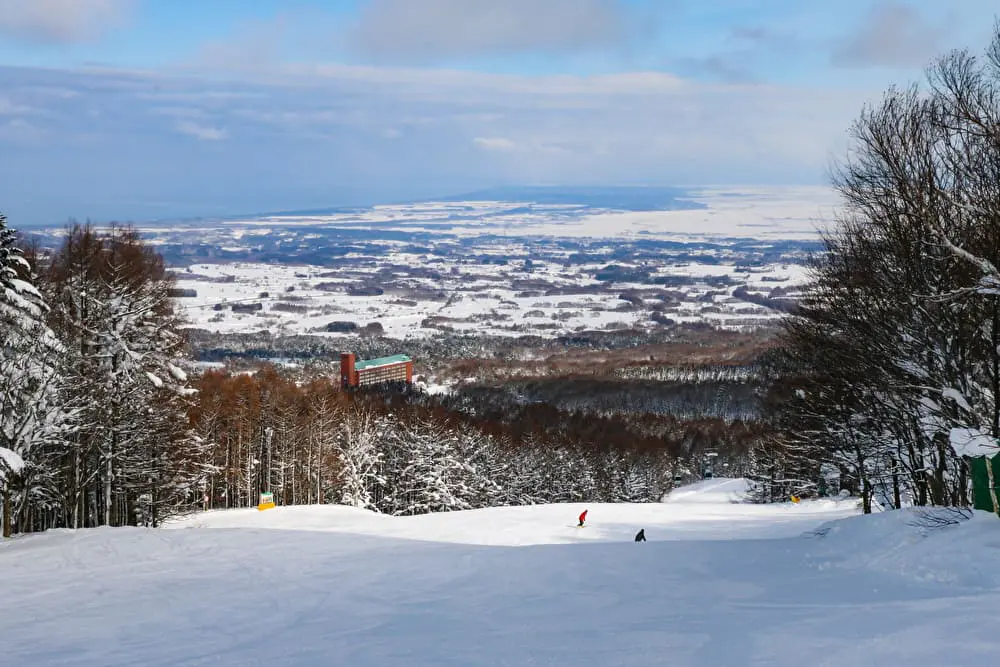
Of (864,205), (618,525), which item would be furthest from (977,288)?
(618,525)

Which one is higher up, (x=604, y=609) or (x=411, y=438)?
(x=604, y=609)

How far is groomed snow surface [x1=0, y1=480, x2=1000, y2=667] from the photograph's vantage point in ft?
25.6

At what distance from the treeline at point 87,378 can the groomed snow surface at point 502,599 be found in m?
2.31

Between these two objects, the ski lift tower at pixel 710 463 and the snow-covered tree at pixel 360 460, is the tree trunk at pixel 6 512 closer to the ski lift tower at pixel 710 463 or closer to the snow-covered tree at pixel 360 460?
the snow-covered tree at pixel 360 460

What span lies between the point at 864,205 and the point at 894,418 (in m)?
5.29

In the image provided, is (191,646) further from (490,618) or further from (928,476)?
(928,476)

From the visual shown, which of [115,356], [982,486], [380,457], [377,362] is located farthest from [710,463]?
[982,486]

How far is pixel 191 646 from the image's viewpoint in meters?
9.01

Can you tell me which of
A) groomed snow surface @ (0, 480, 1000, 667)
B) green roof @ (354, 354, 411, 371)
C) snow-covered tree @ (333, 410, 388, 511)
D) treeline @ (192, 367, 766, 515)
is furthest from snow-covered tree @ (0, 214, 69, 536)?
green roof @ (354, 354, 411, 371)

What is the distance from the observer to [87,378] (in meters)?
18.0

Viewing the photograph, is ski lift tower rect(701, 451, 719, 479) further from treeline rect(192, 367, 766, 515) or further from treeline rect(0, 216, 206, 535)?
treeline rect(0, 216, 206, 535)

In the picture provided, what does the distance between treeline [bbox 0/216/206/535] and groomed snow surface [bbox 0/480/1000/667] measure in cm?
231

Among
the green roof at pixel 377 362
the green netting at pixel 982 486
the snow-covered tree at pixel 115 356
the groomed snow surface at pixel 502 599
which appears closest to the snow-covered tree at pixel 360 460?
the snow-covered tree at pixel 115 356

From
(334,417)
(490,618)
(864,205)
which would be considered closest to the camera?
(490,618)
